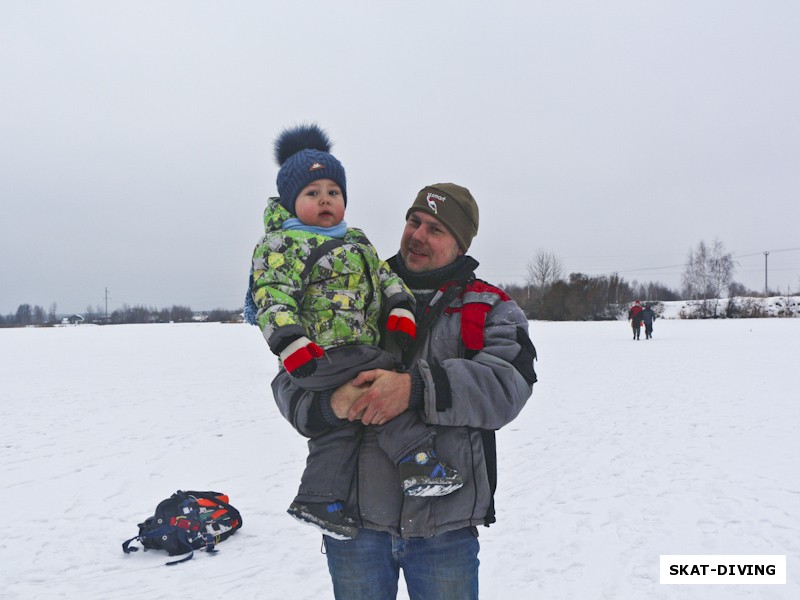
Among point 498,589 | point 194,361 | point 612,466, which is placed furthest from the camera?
point 194,361

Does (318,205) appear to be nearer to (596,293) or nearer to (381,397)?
(381,397)

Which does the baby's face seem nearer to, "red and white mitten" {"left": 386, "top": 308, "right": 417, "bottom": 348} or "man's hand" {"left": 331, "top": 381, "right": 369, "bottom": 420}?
"red and white mitten" {"left": 386, "top": 308, "right": 417, "bottom": 348}

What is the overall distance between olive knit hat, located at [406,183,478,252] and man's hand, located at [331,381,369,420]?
722mm

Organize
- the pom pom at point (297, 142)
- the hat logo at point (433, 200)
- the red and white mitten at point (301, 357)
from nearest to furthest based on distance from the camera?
the red and white mitten at point (301, 357) < the hat logo at point (433, 200) < the pom pom at point (297, 142)

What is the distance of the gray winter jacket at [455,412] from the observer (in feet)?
5.88

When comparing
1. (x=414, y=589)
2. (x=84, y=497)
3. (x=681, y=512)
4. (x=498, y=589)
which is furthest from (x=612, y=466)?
(x=84, y=497)

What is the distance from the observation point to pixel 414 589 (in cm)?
193

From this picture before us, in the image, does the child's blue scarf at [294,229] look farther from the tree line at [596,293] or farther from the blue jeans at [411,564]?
the tree line at [596,293]

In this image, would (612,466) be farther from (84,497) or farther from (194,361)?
(194,361)

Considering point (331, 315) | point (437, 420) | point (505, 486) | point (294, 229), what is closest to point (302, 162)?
point (294, 229)

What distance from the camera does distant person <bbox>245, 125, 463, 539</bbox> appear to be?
1.81 metres

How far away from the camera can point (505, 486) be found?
5887 millimetres

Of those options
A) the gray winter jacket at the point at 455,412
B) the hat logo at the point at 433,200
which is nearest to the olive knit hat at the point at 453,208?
the hat logo at the point at 433,200

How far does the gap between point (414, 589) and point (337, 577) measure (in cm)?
28
